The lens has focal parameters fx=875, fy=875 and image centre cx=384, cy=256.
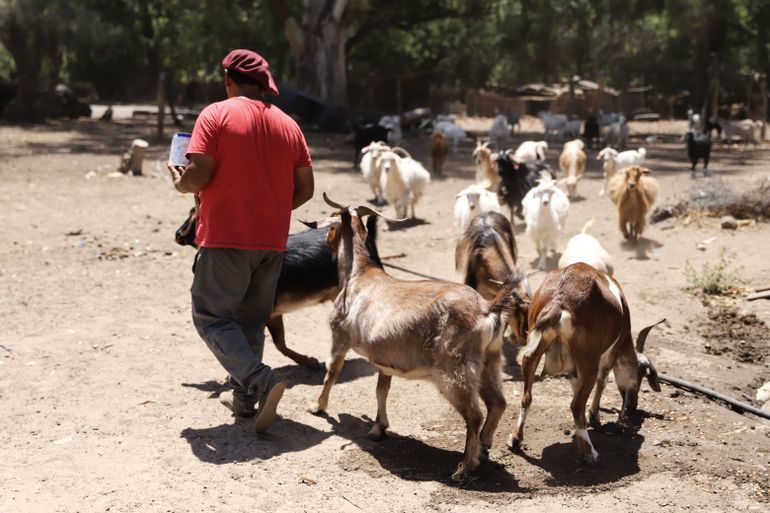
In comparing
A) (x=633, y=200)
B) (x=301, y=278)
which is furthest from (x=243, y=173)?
(x=633, y=200)

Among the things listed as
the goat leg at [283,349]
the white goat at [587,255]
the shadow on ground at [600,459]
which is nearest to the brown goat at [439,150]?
the white goat at [587,255]

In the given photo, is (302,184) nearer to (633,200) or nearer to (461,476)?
(461,476)

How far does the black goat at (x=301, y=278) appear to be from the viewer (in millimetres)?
6215

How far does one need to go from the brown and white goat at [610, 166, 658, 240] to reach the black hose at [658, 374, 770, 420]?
18.3 feet

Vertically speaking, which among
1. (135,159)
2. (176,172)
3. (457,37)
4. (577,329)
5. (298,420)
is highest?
(457,37)

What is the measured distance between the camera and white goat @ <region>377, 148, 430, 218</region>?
13.1 meters

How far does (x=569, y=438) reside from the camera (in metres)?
5.25

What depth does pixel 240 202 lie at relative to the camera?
489 cm

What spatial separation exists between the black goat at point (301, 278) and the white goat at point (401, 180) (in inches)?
264

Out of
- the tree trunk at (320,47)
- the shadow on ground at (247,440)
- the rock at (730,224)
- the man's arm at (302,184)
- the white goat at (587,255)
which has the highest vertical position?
the tree trunk at (320,47)

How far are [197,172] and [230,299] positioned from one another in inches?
30.1

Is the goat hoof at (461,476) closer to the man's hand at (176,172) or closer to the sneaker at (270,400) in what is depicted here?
the sneaker at (270,400)

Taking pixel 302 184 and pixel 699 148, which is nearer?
pixel 302 184

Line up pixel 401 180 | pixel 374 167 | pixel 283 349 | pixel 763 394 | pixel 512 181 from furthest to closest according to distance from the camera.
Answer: pixel 374 167
pixel 401 180
pixel 512 181
pixel 283 349
pixel 763 394
